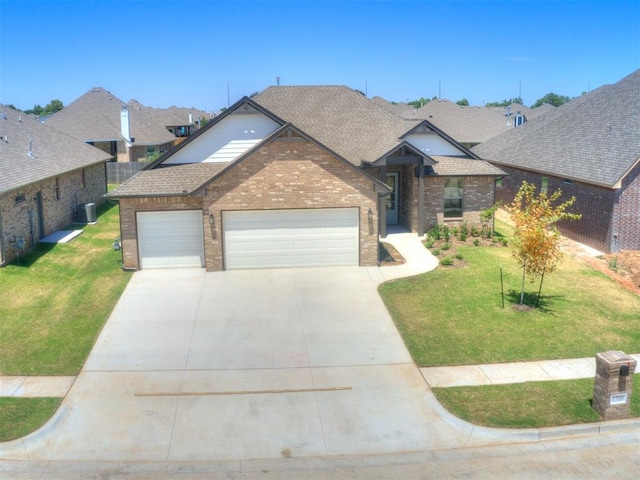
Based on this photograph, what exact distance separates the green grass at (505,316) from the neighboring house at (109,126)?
109 ft

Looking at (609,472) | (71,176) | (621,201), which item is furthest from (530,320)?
(71,176)

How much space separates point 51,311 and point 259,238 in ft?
22.3

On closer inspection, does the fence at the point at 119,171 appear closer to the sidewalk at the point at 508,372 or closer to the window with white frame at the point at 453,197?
the window with white frame at the point at 453,197

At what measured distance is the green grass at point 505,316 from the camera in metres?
14.3

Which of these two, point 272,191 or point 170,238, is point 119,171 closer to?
point 170,238

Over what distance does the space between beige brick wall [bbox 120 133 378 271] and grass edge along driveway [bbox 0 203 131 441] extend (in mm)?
1997

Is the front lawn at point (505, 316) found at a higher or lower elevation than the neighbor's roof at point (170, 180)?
lower

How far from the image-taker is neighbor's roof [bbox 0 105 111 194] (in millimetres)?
21344

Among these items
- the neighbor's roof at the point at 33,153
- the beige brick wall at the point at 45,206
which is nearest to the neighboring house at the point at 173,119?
the neighbor's roof at the point at 33,153

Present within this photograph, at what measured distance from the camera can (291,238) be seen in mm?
20578

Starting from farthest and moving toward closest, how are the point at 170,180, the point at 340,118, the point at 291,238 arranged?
the point at 340,118
the point at 170,180
the point at 291,238

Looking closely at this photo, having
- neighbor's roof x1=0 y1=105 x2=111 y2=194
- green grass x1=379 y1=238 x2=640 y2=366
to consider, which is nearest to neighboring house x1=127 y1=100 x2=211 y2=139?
neighbor's roof x1=0 y1=105 x2=111 y2=194

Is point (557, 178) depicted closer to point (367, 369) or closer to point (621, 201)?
point (621, 201)

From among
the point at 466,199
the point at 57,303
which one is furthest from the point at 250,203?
the point at 466,199
